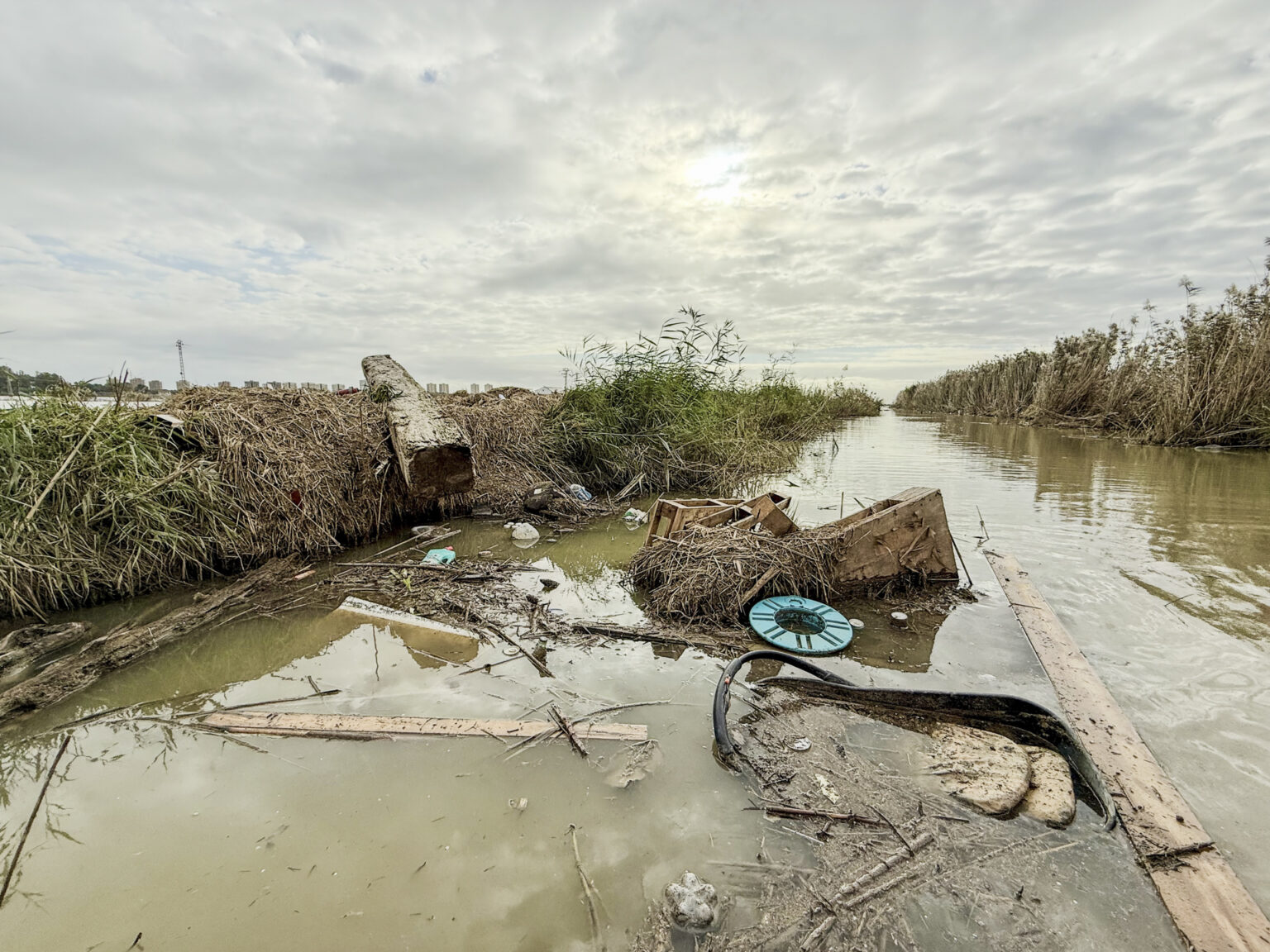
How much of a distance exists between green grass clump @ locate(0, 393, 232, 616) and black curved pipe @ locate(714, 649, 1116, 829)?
4135mm

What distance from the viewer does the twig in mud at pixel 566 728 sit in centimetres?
216

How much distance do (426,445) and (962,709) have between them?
4.31 metres

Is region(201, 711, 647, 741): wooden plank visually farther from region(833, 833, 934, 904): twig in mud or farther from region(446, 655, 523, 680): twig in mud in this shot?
region(833, 833, 934, 904): twig in mud

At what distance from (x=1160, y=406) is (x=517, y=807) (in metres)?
16.1

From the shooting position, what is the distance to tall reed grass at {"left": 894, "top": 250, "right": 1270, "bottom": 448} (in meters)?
10.7

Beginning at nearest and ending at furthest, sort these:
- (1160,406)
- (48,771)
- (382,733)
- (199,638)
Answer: (48,771) < (382,733) < (199,638) < (1160,406)

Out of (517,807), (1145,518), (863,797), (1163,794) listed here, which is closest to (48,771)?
Result: (517,807)

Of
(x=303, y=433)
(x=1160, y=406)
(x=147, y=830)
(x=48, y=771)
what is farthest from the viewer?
(x=1160, y=406)

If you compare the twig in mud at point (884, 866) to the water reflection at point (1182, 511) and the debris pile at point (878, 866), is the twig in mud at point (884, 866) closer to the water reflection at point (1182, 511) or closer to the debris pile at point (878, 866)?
the debris pile at point (878, 866)

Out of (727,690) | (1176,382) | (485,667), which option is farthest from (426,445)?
(1176,382)

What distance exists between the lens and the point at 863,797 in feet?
6.21

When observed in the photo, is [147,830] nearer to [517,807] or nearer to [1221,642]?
[517,807]

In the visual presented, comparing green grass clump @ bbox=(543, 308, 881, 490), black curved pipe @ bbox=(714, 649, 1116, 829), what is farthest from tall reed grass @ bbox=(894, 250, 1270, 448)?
black curved pipe @ bbox=(714, 649, 1116, 829)

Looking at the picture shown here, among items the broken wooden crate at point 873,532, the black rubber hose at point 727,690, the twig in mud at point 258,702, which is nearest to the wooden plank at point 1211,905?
the black rubber hose at point 727,690
